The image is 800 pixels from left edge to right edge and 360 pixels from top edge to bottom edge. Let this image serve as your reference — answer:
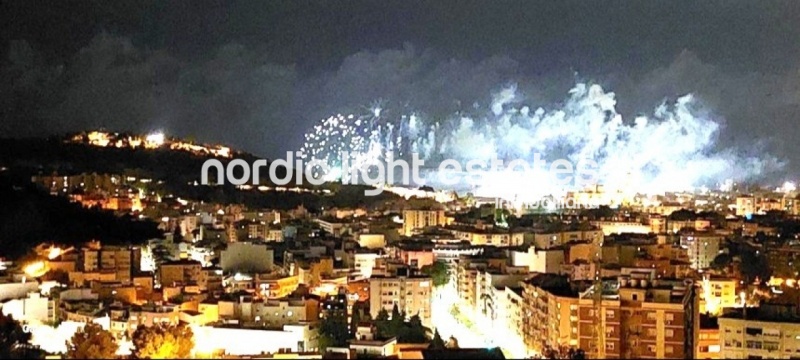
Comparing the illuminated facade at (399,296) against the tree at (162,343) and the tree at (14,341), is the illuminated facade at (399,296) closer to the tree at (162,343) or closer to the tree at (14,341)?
the tree at (162,343)

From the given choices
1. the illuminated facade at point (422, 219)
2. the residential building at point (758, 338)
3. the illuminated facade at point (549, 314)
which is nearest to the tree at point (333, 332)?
the illuminated facade at point (549, 314)

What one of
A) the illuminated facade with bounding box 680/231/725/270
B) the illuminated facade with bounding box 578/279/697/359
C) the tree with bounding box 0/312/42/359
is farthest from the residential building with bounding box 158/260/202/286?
the illuminated facade with bounding box 680/231/725/270

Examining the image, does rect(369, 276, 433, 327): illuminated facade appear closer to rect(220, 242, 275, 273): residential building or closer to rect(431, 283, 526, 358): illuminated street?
rect(431, 283, 526, 358): illuminated street

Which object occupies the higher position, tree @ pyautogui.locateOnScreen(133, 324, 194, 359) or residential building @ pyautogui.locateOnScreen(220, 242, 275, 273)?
residential building @ pyautogui.locateOnScreen(220, 242, 275, 273)

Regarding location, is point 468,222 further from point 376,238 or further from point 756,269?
point 756,269

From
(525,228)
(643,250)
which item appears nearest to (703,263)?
(643,250)

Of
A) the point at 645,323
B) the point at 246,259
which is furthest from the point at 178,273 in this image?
the point at 645,323

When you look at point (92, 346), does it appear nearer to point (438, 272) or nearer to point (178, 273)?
point (178, 273)
